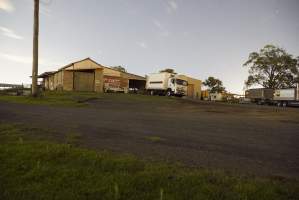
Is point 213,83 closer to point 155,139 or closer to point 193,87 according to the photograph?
point 193,87

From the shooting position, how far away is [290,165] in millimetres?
5555

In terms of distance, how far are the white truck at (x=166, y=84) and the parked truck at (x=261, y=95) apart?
15.5 metres

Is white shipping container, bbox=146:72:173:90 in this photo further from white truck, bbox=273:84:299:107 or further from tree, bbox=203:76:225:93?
tree, bbox=203:76:225:93

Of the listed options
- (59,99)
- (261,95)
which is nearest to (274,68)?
(261,95)

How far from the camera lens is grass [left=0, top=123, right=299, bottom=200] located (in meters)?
3.61

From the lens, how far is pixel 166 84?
40594 mm

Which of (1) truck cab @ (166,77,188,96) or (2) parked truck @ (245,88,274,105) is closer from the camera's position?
(1) truck cab @ (166,77,188,96)

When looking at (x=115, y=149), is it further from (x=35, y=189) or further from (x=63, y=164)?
(x=35, y=189)

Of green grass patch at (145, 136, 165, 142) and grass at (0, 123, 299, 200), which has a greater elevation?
green grass patch at (145, 136, 165, 142)

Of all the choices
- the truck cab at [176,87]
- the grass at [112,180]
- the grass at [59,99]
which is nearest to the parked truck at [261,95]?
the truck cab at [176,87]

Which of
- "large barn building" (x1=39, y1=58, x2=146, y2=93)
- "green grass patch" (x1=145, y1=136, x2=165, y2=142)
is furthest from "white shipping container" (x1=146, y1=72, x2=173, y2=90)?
"green grass patch" (x1=145, y1=136, x2=165, y2=142)

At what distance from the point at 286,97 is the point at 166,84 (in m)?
19.1

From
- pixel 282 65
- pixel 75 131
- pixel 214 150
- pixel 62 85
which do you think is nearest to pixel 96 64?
pixel 62 85

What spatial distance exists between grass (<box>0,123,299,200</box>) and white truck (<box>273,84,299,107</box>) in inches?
1493
